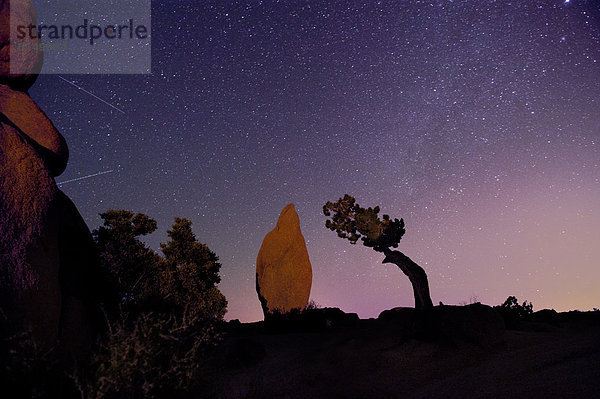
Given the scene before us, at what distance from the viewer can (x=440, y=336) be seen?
36.0 feet

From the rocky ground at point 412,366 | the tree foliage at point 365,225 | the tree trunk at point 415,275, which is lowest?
the rocky ground at point 412,366

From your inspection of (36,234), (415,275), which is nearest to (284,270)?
(415,275)

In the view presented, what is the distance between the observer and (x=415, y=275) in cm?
1334

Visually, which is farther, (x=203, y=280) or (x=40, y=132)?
(x=203, y=280)

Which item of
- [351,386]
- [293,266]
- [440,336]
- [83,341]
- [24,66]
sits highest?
[24,66]

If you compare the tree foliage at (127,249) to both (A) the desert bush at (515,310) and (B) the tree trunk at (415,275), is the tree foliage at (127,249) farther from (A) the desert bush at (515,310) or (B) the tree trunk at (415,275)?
(A) the desert bush at (515,310)

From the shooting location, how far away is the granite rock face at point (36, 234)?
6.57 meters

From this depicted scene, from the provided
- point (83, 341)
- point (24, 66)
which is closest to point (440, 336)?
point (83, 341)

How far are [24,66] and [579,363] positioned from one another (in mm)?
15036

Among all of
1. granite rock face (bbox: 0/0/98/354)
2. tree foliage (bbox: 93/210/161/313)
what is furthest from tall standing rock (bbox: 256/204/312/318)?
granite rock face (bbox: 0/0/98/354)

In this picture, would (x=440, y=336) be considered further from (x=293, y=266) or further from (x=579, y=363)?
(x=293, y=266)

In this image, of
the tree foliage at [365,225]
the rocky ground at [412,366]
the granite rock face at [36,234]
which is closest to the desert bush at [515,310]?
the rocky ground at [412,366]

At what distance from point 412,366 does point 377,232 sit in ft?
17.6

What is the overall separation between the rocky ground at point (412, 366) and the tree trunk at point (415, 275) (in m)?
1.05
